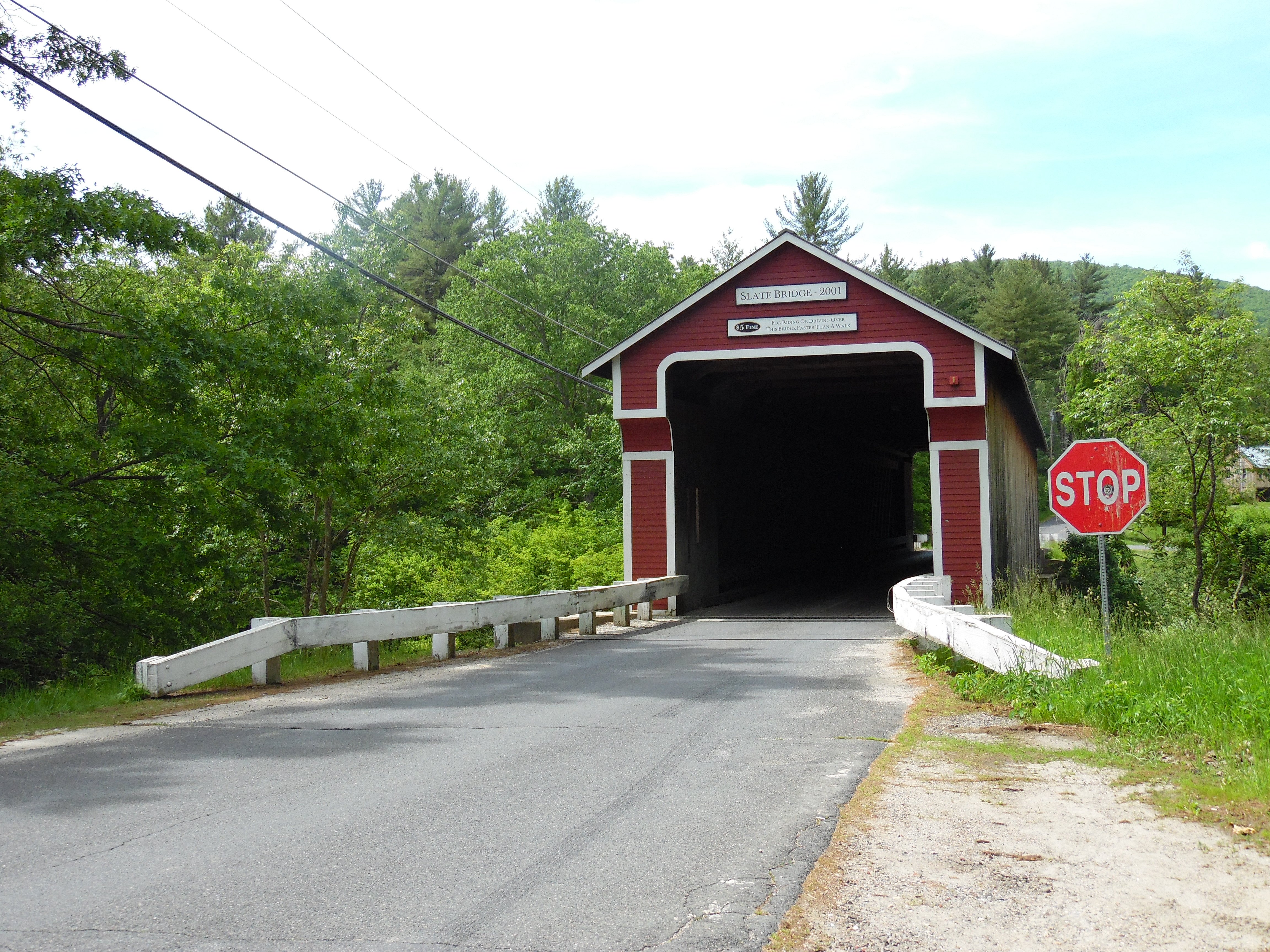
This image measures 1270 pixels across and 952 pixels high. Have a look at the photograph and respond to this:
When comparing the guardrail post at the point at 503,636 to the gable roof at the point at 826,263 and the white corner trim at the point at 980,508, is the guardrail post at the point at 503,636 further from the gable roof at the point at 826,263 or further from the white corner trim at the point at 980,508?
the white corner trim at the point at 980,508

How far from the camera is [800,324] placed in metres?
18.8

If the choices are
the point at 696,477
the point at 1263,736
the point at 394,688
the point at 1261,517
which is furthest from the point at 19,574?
the point at 1261,517

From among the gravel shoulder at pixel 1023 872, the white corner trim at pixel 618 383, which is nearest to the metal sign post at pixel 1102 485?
the gravel shoulder at pixel 1023 872

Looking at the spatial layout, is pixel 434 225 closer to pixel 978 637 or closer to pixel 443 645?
pixel 443 645

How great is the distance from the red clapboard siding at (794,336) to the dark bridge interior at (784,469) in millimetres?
820

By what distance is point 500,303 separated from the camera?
3712 cm

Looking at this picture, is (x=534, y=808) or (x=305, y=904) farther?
(x=534, y=808)

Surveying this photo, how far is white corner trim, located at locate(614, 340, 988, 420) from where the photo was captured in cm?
1825

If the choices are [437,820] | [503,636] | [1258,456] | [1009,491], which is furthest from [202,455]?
[1258,456]

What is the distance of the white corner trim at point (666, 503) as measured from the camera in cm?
1939

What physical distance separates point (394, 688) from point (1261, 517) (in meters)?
33.1

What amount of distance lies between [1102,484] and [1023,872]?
6898 millimetres

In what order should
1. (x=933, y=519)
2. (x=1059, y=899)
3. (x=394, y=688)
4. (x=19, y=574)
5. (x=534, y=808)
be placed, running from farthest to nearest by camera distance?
1. (x=933, y=519)
2. (x=19, y=574)
3. (x=394, y=688)
4. (x=534, y=808)
5. (x=1059, y=899)

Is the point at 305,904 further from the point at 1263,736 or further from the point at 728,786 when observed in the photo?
the point at 1263,736
